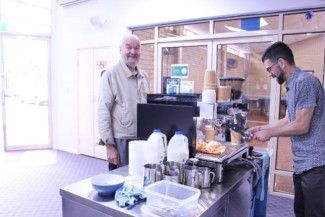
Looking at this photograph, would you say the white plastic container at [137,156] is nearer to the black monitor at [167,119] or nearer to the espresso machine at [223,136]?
the black monitor at [167,119]

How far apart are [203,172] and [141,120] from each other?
58 cm

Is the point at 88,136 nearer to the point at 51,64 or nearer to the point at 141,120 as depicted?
the point at 51,64

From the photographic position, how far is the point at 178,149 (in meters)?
1.49

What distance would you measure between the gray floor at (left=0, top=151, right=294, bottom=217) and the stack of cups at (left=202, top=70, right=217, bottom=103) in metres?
1.83

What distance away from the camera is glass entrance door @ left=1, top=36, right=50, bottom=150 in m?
5.17

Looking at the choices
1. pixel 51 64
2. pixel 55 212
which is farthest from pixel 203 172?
pixel 51 64

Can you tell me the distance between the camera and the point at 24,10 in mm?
5082

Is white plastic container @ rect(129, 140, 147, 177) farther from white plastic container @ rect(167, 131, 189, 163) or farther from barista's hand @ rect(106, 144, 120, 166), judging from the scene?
barista's hand @ rect(106, 144, 120, 166)

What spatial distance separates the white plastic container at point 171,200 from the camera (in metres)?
1.11

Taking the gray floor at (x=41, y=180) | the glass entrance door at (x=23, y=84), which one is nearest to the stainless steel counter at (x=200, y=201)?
the gray floor at (x=41, y=180)

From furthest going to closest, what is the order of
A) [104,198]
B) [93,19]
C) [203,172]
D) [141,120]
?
[93,19]
[141,120]
[203,172]
[104,198]

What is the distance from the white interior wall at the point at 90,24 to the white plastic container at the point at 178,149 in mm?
2476

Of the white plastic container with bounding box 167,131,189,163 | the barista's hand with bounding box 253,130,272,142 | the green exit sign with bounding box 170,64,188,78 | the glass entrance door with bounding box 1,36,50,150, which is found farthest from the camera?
the glass entrance door with bounding box 1,36,50,150

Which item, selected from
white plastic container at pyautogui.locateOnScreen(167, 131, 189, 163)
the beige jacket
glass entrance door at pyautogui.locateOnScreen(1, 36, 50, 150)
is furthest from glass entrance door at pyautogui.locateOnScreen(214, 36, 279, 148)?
glass entrance door at pyautogui.locateOnScreen(1, 36, 50, 150)
